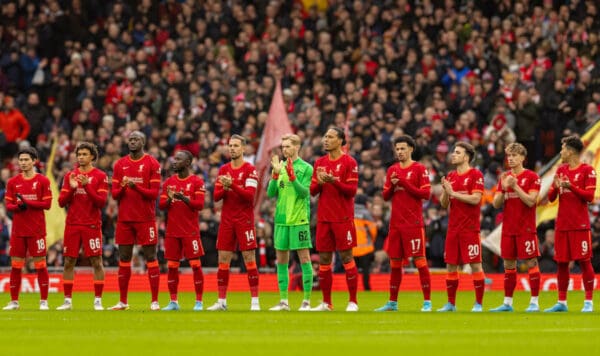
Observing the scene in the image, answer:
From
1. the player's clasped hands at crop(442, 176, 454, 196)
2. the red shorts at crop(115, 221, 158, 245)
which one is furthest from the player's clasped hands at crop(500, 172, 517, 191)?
the red shorts at crop(115, 221, 158, 245)

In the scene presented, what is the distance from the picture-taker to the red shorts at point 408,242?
20.5 meters

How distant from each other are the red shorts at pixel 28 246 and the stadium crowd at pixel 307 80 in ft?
31.2

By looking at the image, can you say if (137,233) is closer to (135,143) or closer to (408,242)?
(135,143)

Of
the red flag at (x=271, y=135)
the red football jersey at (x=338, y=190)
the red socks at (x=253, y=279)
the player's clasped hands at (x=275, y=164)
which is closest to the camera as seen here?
the red football jersey at (x=338, y=190)

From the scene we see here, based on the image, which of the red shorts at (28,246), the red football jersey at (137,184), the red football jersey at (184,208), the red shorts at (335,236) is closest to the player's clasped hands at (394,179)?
the red shorts at (335,236)

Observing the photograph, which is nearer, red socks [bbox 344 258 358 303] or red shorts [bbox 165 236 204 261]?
red socks [bbox 344 258 358 303]

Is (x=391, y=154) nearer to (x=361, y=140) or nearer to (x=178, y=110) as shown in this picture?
(x=361, y=140)

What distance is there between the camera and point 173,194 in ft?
69.7

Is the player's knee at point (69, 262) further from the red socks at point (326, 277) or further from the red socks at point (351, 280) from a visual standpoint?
the red socks at point (351, 280)

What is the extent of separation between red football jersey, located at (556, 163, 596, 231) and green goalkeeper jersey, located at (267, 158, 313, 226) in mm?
4011

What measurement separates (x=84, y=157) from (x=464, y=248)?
6322 millimetres

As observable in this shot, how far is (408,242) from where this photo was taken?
2047 cm

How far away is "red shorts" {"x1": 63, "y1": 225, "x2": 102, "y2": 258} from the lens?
2138cm

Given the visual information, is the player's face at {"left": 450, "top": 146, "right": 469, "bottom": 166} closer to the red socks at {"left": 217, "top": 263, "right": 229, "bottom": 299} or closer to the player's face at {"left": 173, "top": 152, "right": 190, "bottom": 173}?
the red socks at {"left": 217, "top": 263, "right": 229, "bottom": 299}
